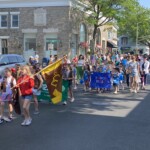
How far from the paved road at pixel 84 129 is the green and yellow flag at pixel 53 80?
537 mm

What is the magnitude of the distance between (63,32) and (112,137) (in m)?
28.4

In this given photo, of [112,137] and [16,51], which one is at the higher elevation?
[16,51]

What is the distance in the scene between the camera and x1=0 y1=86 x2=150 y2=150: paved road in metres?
7.54

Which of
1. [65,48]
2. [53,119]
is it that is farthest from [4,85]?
[65,48]

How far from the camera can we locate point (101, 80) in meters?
17.1

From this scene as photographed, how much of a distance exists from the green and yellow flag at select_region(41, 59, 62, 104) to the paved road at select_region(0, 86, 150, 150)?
0.54 metres

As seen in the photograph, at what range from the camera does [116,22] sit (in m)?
38.5

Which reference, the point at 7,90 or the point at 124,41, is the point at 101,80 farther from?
the point at 124,41

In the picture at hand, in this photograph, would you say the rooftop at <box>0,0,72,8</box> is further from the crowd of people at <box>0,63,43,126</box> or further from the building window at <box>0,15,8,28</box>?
the crowd of people at <box>0,63,43,126</box>

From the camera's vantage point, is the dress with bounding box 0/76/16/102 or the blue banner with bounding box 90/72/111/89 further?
the blue banner with bounding box 90/72/111/89

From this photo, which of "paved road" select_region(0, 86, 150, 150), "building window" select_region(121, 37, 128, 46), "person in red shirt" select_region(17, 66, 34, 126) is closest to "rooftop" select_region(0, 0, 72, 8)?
"paved road" select_region(0, 86, 150, 150)

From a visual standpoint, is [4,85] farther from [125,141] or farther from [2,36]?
[2,36]

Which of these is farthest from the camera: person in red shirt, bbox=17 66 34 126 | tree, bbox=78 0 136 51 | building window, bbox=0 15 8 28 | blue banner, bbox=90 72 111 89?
building window, bbox=0 15 8 28

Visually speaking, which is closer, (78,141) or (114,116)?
(78,141)
